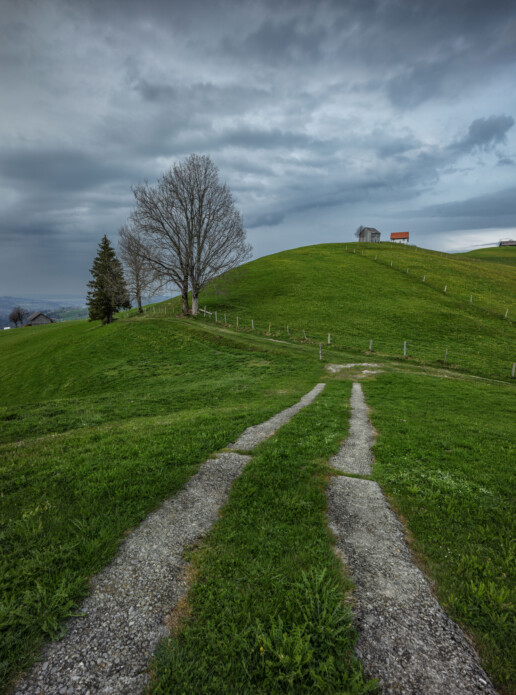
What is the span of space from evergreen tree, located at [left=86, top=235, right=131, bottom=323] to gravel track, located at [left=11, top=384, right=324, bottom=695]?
178ft

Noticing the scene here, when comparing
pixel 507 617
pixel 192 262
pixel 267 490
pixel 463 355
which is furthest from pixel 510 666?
pixel 192 262

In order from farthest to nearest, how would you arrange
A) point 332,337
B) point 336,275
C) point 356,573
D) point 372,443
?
point 336,275, point 332,337, point 372,443, point 356,573

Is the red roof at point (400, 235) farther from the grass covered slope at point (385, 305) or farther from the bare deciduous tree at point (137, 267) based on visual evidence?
the bare deciduous tree at point (137, 267)

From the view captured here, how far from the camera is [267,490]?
23.6 ft

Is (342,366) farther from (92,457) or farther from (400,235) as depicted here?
(400,235)

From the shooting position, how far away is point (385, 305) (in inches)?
1912

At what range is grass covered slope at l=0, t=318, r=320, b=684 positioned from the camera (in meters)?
4.38

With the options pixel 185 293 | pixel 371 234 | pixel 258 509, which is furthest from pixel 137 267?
pixel 371 234

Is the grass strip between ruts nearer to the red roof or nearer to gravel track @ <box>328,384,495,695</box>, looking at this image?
gravel track @ <box>328,384,495,695</box>

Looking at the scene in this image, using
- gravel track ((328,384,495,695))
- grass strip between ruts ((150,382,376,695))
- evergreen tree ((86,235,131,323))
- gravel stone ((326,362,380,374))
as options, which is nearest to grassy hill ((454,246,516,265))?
gravel stone ((326,362,380,374))

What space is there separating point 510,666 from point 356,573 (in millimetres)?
1991

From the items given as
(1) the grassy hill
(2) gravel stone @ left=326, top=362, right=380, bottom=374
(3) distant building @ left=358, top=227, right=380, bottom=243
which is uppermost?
(3) distant building @ left=358, top=227, right=380, bottom=243

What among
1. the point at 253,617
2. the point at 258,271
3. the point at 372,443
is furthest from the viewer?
the point at 258,271

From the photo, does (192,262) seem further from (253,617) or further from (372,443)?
(253,617)
